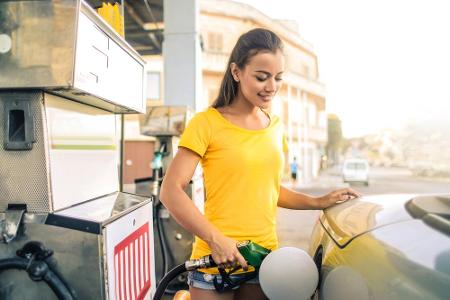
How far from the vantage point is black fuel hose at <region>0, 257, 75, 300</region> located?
1479 mm

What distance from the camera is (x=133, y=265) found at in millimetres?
1917

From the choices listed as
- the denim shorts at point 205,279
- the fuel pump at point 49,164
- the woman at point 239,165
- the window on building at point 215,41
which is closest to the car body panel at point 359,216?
the woman at point 239,165

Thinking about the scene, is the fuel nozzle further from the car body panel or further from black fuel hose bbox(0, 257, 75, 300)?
black fuel hose bbox(0, 257, 75, 300)

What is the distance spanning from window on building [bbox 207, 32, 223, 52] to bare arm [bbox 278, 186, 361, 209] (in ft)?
80.4

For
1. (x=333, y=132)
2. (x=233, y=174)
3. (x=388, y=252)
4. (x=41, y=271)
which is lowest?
(x=41, y=271)

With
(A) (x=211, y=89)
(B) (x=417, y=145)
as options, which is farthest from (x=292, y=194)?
(B) (x=417, y=145)

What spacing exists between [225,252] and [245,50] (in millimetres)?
740

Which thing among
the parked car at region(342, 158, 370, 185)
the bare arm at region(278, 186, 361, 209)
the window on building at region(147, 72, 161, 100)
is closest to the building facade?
the window on building at region(147, 72, 161, 100)

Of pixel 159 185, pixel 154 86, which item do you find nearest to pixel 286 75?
pixel 154 86

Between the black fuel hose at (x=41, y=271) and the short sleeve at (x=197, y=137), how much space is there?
0.65 metres

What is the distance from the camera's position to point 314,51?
34.8m

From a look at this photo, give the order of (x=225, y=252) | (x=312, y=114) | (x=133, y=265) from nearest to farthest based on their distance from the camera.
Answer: (x=225, y=252) < (x=133, y=265) < (x=312, y=114)

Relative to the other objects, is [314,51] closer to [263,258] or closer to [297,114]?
[297,114]

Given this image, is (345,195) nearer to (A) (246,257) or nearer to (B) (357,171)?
(A) (246,257)
